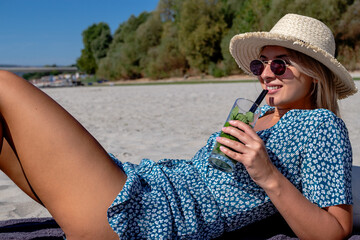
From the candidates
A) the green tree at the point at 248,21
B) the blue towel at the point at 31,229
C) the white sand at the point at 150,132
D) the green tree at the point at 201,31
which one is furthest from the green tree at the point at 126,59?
the blue towel at the point at 31,229

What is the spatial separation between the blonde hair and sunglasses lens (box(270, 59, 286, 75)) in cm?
6

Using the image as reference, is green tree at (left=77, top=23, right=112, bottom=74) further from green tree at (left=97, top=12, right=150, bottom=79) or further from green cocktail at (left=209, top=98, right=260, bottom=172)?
green cocktail at (left=209, top=98, right=260, bottom=172)

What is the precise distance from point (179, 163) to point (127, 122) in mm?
5849

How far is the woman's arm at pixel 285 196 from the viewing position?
59.7 inches

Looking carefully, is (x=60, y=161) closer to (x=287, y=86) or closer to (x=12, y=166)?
(x=12, y=166)

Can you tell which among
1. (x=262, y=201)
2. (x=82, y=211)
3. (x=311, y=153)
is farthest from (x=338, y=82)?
(x=82, y=211)

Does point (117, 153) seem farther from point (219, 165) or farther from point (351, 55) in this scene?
point (351, 55)

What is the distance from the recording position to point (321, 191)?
1660 mm

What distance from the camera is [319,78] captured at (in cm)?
203

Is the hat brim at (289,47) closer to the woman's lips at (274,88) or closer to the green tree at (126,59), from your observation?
the woman's lips at (274,88)

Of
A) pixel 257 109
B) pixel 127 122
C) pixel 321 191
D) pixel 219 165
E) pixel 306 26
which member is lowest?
pixel 127 122

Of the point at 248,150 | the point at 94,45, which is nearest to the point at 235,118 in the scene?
the point at 248,150

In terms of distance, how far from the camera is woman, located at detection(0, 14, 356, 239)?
5.31ft

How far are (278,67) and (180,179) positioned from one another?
764 mm
